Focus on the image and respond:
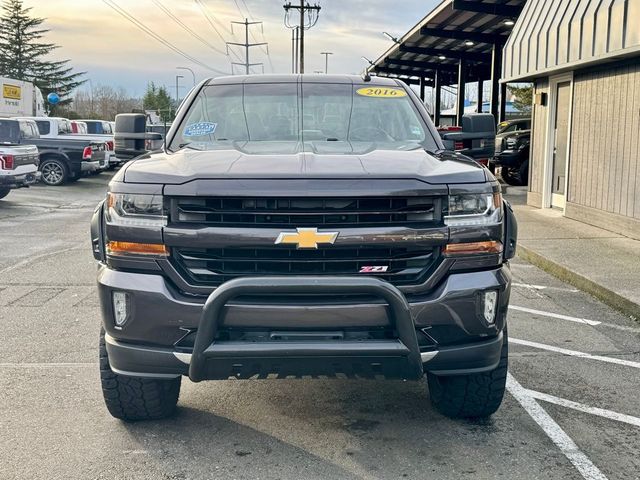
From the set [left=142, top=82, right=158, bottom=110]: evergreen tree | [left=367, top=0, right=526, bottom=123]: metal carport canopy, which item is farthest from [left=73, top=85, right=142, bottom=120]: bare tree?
[left=367, top=0, right=526, bottom=123]: metal carport canopy

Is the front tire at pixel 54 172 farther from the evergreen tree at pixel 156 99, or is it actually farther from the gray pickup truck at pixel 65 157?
the evergreen tree at pixel 156 99

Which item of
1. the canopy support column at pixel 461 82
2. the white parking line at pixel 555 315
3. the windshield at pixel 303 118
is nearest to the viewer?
the windshield at pixel 303 118

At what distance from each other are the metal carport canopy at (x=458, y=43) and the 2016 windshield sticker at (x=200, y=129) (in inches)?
612

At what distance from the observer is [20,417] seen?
4.26 metres

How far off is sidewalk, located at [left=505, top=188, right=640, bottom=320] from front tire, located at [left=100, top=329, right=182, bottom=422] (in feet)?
15.2

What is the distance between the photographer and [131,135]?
17.1 feet

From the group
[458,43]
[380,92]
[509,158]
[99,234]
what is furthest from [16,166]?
[458,43]

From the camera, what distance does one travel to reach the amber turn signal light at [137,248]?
3428 millimetres

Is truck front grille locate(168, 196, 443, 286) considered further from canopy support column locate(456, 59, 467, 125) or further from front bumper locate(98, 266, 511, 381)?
canopy support column locate(456, 59, 467, 125)

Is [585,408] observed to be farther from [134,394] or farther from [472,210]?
[134,394]

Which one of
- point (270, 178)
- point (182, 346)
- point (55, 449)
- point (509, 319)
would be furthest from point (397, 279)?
point (509, 319)

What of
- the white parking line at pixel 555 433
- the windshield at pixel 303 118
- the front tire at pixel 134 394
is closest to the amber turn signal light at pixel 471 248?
the windshield at pixel 303 118

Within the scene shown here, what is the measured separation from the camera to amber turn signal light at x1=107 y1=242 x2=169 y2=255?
343 centimetres

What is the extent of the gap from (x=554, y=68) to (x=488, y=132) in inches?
324
